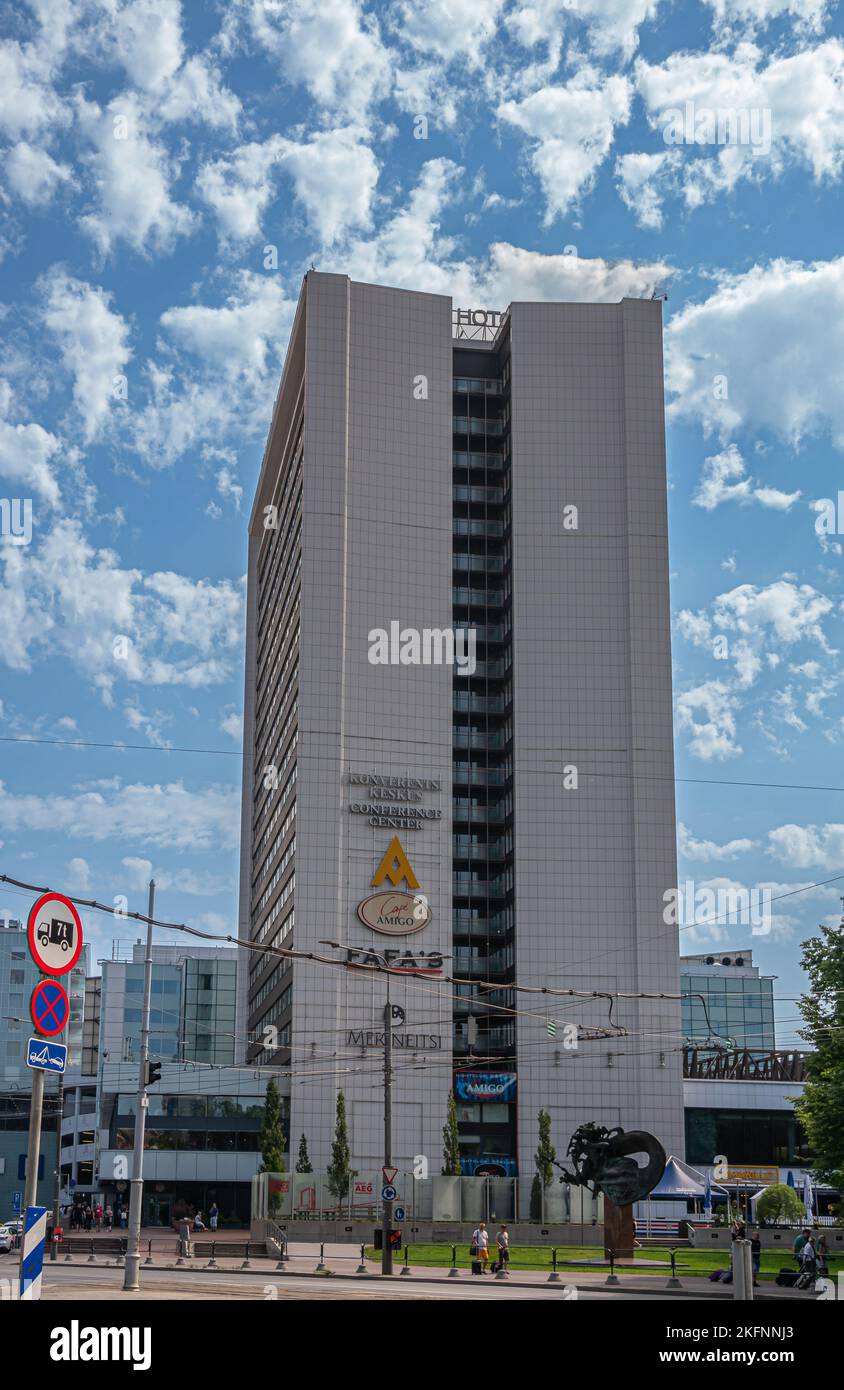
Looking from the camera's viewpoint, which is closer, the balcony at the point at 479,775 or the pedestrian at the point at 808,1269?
the pedestrian at the point at 808,1269

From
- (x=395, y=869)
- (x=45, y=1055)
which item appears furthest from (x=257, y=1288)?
(x=395, y=869)

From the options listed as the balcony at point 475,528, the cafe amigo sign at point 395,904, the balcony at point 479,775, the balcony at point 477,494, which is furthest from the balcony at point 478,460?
the cafe amigo sign at point 395,904

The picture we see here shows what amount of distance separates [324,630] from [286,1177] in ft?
118

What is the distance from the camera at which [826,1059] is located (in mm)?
53719

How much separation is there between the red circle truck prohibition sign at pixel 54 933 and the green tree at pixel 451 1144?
6759 cm

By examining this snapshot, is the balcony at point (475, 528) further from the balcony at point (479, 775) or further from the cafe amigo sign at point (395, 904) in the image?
the cafe amigo sign at point (395, 904)

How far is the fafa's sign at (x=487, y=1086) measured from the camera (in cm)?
8694

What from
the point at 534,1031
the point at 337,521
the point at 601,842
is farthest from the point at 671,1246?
the point at 337,521

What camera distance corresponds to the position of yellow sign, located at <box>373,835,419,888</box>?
8725 cm

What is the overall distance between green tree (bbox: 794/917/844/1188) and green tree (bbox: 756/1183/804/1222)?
9.80m

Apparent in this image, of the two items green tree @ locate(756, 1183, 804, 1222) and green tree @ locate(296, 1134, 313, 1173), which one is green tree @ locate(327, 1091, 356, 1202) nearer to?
green tree @ locate(296, 1134, 313, 1173)

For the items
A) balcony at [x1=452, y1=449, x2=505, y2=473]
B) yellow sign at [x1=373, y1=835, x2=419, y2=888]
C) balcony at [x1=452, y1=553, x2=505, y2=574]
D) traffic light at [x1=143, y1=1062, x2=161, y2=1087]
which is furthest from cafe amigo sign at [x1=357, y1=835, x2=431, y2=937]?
traffic light at [x1=143, y1=1062, x2=161, y2=1087]
